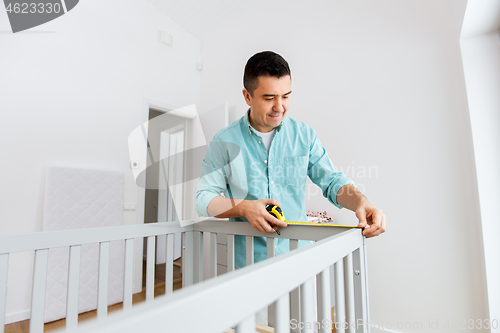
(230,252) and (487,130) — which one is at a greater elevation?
(487,130)

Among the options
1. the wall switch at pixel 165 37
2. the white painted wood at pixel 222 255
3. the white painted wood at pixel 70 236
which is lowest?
the white painted wood at pixel 222 255

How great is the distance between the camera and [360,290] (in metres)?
0.74

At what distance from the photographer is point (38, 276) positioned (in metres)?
0.76

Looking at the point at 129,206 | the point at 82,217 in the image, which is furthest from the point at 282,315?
the point at 129,206

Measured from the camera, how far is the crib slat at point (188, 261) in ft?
3.49

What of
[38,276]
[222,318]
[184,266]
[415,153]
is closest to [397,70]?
[415,153]

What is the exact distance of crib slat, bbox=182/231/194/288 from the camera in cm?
106

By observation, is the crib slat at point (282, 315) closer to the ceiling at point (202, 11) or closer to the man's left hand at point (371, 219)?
the man's left hand at point (371, 219)

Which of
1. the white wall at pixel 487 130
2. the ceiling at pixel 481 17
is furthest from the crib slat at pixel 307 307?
the ceiling at pixel 481 17

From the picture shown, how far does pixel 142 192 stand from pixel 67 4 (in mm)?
1719

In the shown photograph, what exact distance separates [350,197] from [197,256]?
62cm

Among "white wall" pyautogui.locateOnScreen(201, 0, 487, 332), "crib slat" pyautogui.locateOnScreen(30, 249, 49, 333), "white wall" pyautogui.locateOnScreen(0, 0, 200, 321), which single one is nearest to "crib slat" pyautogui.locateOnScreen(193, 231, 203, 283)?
"crib slat" pyautogui.locateOnScreen(30, 249, 49, 333)

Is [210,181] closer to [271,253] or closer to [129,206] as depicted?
[271,253]

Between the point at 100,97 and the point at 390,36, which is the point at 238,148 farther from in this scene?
the point at 100,97
